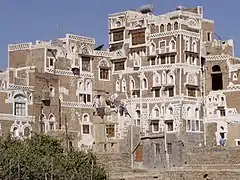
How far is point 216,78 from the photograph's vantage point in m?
79.2

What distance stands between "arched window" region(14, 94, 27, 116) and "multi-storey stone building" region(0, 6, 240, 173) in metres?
0.09

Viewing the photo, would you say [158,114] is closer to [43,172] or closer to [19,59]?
[19,59]

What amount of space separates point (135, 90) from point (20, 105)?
12.0 meters

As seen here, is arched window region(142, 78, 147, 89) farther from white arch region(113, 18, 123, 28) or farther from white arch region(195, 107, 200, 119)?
white arch region(113, 18, 123, 28)

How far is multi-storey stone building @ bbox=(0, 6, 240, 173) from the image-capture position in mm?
75250

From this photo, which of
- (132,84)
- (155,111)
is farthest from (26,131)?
(155,111)

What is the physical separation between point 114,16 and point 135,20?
318 cm

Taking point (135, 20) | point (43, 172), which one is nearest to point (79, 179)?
point (43, 172)

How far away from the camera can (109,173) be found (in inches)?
2862

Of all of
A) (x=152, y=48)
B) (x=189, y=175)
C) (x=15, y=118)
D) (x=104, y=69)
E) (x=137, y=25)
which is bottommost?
(x=189, y=175)

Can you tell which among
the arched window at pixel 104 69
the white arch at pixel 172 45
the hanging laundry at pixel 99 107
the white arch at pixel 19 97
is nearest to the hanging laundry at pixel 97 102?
the hanging laundry at pixel 99 107

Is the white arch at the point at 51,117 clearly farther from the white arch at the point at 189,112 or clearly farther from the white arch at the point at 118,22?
the white arch at the point at 189,112

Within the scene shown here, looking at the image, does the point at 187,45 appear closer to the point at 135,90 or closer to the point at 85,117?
the point at 135,90

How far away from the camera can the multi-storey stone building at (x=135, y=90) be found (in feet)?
247
